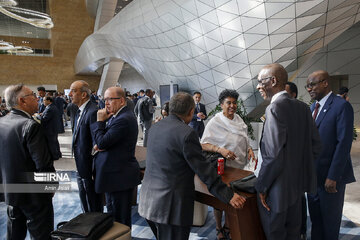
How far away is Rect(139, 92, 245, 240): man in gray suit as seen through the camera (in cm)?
167

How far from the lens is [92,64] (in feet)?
66.3

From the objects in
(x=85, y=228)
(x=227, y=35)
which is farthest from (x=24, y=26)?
(x=85, y=228)

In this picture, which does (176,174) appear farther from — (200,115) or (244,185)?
(200,115)

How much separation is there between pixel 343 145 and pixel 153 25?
368 inches

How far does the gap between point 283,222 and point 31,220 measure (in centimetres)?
204

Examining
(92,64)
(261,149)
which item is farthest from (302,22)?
(92,64)

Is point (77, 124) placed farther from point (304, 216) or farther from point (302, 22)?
point (302, 22)

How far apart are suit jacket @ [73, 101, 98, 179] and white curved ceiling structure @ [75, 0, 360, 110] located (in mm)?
6277

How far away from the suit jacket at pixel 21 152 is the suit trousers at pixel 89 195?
0.55 meters

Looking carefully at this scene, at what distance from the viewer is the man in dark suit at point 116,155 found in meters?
2.27

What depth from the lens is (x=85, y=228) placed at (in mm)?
1882

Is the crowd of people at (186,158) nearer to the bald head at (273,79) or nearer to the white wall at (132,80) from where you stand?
the bald head at (273,79)

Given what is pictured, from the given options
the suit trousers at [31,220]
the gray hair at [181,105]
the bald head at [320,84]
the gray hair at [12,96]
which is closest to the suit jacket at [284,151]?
the gray hair at [181,105]

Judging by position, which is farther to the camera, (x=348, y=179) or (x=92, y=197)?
(x=92, y=197)
